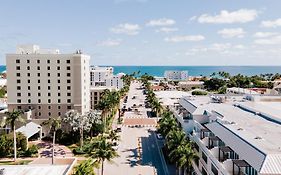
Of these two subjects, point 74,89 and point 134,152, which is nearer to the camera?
point 134,152

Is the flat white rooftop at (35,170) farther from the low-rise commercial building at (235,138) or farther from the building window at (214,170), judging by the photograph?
the building window at (214,170)

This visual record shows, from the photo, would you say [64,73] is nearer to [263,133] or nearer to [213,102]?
[213,102]

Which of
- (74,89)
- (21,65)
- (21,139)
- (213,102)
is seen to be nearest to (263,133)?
(213,102)

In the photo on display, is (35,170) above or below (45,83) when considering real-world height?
below

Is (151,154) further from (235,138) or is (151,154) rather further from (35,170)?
(235,138)

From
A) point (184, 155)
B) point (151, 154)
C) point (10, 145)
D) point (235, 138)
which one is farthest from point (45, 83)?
point (235, 138)

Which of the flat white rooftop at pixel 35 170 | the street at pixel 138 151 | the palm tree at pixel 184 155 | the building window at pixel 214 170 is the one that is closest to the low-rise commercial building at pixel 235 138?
the building window at pixel 214 170

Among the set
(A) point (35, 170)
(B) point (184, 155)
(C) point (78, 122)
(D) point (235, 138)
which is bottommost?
(A) point (35, 170)
